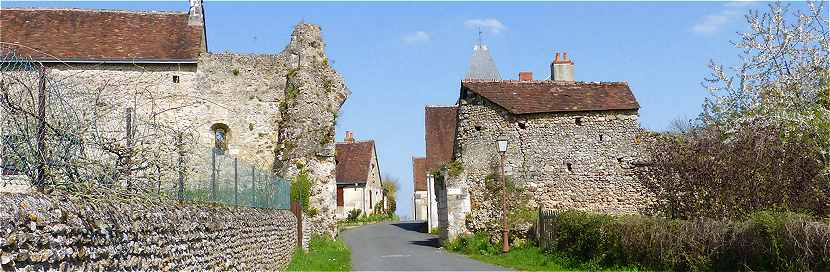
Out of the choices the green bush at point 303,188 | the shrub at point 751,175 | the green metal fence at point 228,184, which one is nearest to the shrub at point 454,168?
the green bush at point 303,188

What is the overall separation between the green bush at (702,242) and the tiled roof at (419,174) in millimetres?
36578

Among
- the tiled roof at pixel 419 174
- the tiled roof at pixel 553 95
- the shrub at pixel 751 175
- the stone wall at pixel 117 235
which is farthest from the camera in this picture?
the tiled roof at pixel 419 174

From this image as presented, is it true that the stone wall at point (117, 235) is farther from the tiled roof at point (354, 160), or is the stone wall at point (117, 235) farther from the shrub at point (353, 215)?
A: the tiled roof at point (354, 160)

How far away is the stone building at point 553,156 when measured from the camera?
27859 mm

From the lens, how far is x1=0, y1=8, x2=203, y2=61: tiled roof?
28.4 metres

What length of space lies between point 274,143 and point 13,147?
24532 mm

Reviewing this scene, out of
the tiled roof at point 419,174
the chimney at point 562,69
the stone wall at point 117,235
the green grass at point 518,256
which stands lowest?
the green grass at point 518,256

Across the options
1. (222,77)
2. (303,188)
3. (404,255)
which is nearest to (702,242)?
(404,255)

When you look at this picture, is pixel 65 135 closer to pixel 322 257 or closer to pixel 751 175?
pixel 751 175

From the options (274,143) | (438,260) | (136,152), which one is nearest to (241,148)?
(274,143)

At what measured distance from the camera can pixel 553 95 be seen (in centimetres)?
2853

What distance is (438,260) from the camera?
22.1 meters

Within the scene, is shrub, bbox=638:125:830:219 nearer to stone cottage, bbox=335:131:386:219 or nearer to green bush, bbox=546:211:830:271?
green bush, bbox=546:211:830:271

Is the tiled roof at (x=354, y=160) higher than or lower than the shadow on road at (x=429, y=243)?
higher
